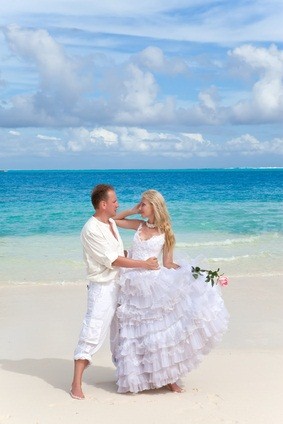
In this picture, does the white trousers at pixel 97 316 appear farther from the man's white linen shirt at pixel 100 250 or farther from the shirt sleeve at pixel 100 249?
the shirt sleeve at pixel 100 249

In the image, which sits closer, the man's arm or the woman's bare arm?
the man's arm

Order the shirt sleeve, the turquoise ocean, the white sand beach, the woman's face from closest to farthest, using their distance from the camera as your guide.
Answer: the white sand beach < the shirt sleeve < the woman's face < the turquoise ocean

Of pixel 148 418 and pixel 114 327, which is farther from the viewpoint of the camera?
pixel 114 327

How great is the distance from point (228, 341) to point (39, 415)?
10.3ft

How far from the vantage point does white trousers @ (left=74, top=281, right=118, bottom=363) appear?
5.36m

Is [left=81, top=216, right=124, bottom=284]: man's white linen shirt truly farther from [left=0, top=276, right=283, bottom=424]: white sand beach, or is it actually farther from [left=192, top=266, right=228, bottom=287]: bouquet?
[left=0, top=276, right=283, bottom=424]: white sand beach

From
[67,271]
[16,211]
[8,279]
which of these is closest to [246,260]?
[67,271]

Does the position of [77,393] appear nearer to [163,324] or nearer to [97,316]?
[97,316]

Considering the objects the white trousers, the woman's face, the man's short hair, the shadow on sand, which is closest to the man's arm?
the white trousers

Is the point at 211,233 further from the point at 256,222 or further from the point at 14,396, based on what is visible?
the point at 14,396

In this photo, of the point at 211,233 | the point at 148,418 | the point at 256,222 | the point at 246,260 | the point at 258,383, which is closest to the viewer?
the point at 148,418

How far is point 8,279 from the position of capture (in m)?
12.2

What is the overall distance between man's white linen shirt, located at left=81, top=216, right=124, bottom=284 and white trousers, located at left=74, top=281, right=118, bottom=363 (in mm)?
84

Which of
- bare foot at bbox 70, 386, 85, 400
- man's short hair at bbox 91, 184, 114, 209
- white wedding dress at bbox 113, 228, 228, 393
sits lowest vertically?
bare foot at bbox 70, 386, 85, 400
